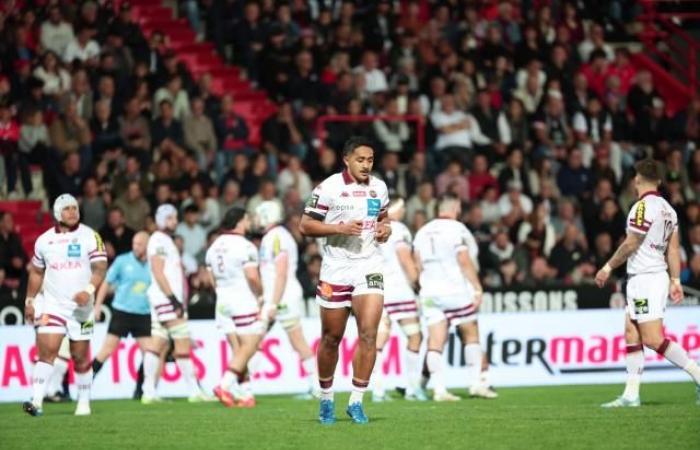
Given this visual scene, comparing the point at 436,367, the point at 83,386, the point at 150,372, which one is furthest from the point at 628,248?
the point at 150,372

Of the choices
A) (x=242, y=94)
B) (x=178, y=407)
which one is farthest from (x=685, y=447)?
(x=242, y=94)

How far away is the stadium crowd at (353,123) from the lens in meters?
24.7

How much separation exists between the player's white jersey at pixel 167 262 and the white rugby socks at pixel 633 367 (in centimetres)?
627

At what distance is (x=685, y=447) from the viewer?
40.1ft

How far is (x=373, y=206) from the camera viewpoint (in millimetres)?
14102

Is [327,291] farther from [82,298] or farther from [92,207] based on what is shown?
[92,207]

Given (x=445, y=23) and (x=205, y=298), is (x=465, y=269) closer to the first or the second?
(x=205, y=298)

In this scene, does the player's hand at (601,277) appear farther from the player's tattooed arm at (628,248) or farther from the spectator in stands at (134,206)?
the spectator in stands at (134,206)

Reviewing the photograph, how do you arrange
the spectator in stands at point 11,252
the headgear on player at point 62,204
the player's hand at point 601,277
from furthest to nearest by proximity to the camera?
1. the spectator in stands at point 11,252
2. the headgear on player at point 62,204
3. the player's hand at point 601,277

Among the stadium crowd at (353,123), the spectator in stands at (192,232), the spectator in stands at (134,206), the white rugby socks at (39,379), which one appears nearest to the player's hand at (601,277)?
the white rugby socks at (39,379)

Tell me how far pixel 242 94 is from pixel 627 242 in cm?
1416

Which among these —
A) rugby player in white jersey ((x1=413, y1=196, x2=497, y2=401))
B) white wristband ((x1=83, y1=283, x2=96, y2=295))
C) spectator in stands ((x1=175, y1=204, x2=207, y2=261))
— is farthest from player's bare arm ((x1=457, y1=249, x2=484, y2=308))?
spectator in stands ((x1=175, y1=204, x2=207, y2=261))

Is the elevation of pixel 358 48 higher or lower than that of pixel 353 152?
higher

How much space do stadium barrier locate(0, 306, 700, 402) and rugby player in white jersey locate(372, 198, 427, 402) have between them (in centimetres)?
248
